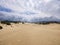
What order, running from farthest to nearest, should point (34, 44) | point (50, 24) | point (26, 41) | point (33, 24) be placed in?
point (50, 24), point (33, 24), point (26, 41), point (34, 44)

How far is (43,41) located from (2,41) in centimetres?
93

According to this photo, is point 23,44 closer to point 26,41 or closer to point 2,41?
point 26,41

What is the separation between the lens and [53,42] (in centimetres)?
295

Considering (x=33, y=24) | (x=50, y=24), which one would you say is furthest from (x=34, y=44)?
(x=50, y=24)

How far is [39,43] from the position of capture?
2840mm

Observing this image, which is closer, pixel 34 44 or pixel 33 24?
pixel 34 44

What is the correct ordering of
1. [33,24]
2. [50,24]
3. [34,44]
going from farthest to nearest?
[50,24] → [33,24] → [34,44]

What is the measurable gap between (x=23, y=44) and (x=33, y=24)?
3.19 metres

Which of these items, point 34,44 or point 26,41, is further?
point 26,41

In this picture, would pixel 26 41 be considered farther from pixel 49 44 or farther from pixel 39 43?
pixel 49 44

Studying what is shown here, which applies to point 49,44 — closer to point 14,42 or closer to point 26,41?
point 26,41

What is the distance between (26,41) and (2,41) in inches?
21.2

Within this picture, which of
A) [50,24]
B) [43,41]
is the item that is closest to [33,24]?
[50,24]

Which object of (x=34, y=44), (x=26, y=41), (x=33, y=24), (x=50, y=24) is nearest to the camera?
(x=34, y=44)
